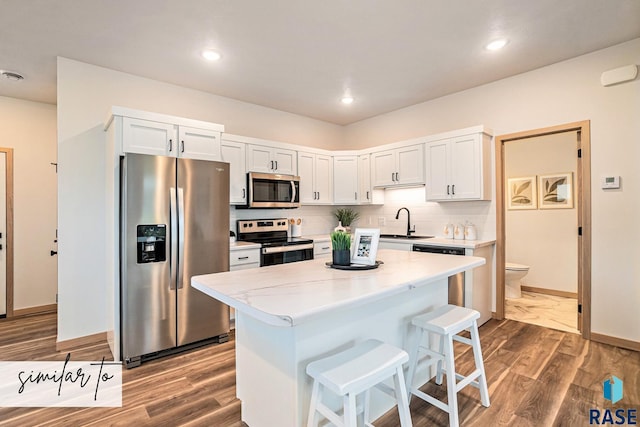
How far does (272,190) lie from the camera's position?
13.6 feet

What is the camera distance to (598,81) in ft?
10.1

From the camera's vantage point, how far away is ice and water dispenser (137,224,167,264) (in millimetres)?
2727

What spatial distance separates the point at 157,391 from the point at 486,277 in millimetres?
3467

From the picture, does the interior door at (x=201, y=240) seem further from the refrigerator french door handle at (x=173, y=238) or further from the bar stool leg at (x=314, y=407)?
the bar stool leg at (x=314, y=407)

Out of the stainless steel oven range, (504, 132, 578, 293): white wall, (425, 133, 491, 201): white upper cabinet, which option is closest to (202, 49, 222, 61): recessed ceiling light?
the stainless steel oven range

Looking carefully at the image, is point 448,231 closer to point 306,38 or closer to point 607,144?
point 607,144

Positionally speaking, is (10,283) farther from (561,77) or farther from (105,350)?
(561,77)

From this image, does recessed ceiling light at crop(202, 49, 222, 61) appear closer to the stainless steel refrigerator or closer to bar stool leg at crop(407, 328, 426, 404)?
the stainless steel refrigerator

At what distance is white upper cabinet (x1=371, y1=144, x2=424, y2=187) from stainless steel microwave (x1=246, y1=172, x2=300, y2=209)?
1223 millimetres

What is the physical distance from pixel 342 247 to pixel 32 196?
177 inches

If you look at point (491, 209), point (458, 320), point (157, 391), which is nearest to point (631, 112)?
point (491, 209)

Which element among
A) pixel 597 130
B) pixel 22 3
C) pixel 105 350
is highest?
pixel 22 3

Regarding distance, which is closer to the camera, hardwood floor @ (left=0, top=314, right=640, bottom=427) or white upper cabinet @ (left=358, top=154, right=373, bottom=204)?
hardwood floor @ (left=0, top=314, right=640, bottom=427)

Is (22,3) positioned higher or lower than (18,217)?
higher
